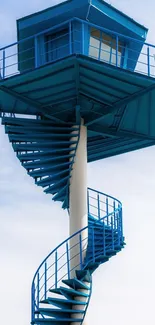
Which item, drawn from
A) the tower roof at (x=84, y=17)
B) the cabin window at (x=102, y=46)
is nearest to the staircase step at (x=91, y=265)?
the cabin window at (x=102, y=46)

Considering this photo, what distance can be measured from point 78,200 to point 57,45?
470 centimetres

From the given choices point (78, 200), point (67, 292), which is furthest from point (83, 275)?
point (78, 200)

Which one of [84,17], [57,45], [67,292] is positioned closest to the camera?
[67,292]

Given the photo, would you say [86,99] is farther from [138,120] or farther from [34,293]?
[34,293]

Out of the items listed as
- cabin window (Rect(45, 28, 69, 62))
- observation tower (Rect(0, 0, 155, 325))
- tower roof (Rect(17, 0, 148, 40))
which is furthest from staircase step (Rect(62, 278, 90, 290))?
tower roof (Rect(17, 0, 148, 40))

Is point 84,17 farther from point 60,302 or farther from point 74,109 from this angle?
point 60,302

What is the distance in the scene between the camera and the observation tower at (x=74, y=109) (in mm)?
15242

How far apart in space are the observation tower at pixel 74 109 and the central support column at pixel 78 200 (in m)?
0.03

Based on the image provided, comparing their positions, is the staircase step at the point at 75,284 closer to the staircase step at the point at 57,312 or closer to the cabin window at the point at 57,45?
the staircase step at the point at 57,312

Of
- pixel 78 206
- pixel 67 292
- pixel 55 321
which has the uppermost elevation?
pixel 78 206

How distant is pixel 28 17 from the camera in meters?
17.1

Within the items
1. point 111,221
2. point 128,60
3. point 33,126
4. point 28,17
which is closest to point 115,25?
point 128,60

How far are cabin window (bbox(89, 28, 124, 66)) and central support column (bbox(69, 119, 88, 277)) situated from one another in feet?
6.95

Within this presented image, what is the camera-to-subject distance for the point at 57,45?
17.4m
